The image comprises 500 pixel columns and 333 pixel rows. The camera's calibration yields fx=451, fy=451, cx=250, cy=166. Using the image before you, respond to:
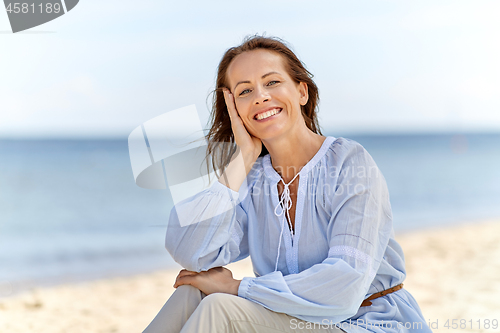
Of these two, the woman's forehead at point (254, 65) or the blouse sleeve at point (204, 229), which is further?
the woman's forehead at point (254, 65)

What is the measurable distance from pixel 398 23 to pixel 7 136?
19305mm

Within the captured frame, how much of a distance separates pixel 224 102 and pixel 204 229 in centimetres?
85

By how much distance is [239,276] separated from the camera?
5371 mm

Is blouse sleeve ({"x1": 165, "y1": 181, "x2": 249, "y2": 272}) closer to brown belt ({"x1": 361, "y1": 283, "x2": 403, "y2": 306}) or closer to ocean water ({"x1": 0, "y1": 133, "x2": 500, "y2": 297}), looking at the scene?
brown belt ({"x1": 361, "y1": 283, "x2": 403, "y2": 306})

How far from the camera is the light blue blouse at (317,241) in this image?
1.62 m

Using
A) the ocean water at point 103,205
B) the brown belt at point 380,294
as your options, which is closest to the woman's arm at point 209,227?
the brown belt at point 380,294

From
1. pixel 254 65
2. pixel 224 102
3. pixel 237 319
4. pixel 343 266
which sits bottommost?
pixel 237 319

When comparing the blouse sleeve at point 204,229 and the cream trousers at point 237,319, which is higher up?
the blouse sleeve at point 204,229

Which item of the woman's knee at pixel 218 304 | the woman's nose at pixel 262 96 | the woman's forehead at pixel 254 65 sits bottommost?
the woman's knee at pixel 218 304

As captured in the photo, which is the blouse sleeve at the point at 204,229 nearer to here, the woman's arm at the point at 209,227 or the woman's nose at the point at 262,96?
the woman's arm at the point at 209,227

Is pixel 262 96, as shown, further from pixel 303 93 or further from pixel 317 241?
pixel 317 241

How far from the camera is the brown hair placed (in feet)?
7.45

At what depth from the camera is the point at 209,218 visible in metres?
1.95

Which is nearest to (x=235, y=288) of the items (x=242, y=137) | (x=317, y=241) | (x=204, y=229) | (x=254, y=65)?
(x=204, y=229)
